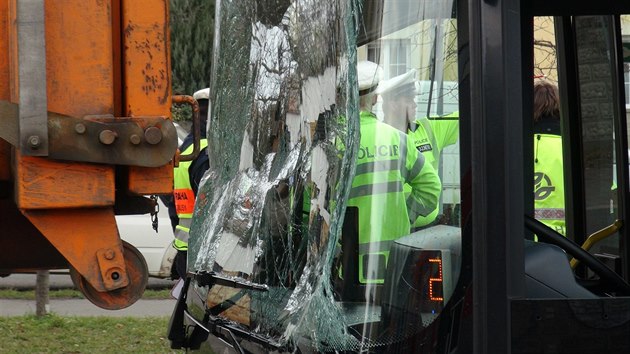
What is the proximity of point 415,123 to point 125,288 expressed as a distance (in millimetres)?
1077

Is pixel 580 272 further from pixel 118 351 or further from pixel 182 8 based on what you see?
pixel 182 8

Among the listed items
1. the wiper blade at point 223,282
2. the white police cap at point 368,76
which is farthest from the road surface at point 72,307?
the white police cap at point 368,76

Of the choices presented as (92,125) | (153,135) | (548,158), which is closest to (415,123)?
(153,135)

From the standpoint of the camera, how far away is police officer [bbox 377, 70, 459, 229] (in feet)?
9.17

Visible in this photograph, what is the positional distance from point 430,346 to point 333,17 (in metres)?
0.92

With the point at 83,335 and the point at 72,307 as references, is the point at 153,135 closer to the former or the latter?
the point at 83,335

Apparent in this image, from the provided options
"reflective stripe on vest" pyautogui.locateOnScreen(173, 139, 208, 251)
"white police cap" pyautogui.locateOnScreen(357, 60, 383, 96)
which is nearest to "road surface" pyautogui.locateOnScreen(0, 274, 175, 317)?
"reflective stripe on vest" pyautogui.locateOnScreen(173, 139, 208, 251)

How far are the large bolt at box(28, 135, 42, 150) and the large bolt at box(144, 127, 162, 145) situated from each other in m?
0.31

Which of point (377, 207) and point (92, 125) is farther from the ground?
point (92, 125)

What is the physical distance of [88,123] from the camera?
10.8 feet

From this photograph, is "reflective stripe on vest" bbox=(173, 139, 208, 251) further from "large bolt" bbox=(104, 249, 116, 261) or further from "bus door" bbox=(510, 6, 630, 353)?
"large bolt" bbox=(104, 249, 116, 261)

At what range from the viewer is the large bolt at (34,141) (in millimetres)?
3223

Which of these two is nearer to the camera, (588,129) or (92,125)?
(92,125)

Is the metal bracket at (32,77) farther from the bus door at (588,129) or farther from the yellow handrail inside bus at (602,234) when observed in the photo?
the yellow handrail inside bus at (602,234)
